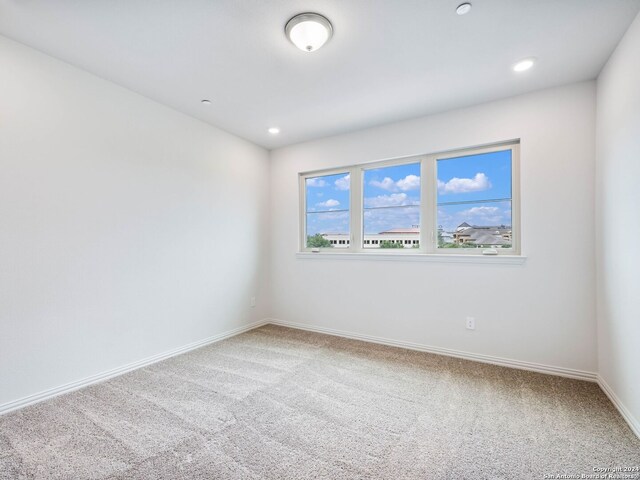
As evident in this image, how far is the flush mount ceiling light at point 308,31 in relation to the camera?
179 centimetres


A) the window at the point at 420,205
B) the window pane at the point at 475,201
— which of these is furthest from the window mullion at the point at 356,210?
the window pane at the point at 475,201

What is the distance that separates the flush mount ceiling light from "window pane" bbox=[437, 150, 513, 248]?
1.89 m

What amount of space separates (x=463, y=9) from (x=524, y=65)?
92 cm

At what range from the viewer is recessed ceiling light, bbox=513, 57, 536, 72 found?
221 centimetres

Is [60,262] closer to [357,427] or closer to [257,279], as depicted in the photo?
[257,279]

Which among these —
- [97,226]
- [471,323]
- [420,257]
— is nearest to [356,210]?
[420,257]

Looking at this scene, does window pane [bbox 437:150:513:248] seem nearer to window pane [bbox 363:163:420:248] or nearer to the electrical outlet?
window pane [bbox 363:163:420:248]

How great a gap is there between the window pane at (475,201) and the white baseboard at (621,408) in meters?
1.26

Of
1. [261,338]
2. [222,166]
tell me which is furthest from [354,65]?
[261,338]

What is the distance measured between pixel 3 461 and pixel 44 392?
707 mm

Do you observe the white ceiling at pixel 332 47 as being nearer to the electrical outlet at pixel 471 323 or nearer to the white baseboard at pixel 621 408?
the electrical outlet at pixel 471 323

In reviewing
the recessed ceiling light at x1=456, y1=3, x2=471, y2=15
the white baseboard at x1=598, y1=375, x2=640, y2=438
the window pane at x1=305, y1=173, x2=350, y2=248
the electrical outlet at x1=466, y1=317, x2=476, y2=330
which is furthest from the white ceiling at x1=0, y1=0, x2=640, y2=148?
the white baseboard at x1=598, y1=375, x2=640, y2=438

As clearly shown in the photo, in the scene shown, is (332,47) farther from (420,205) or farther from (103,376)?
(103,376)

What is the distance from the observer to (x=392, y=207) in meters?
3.50
